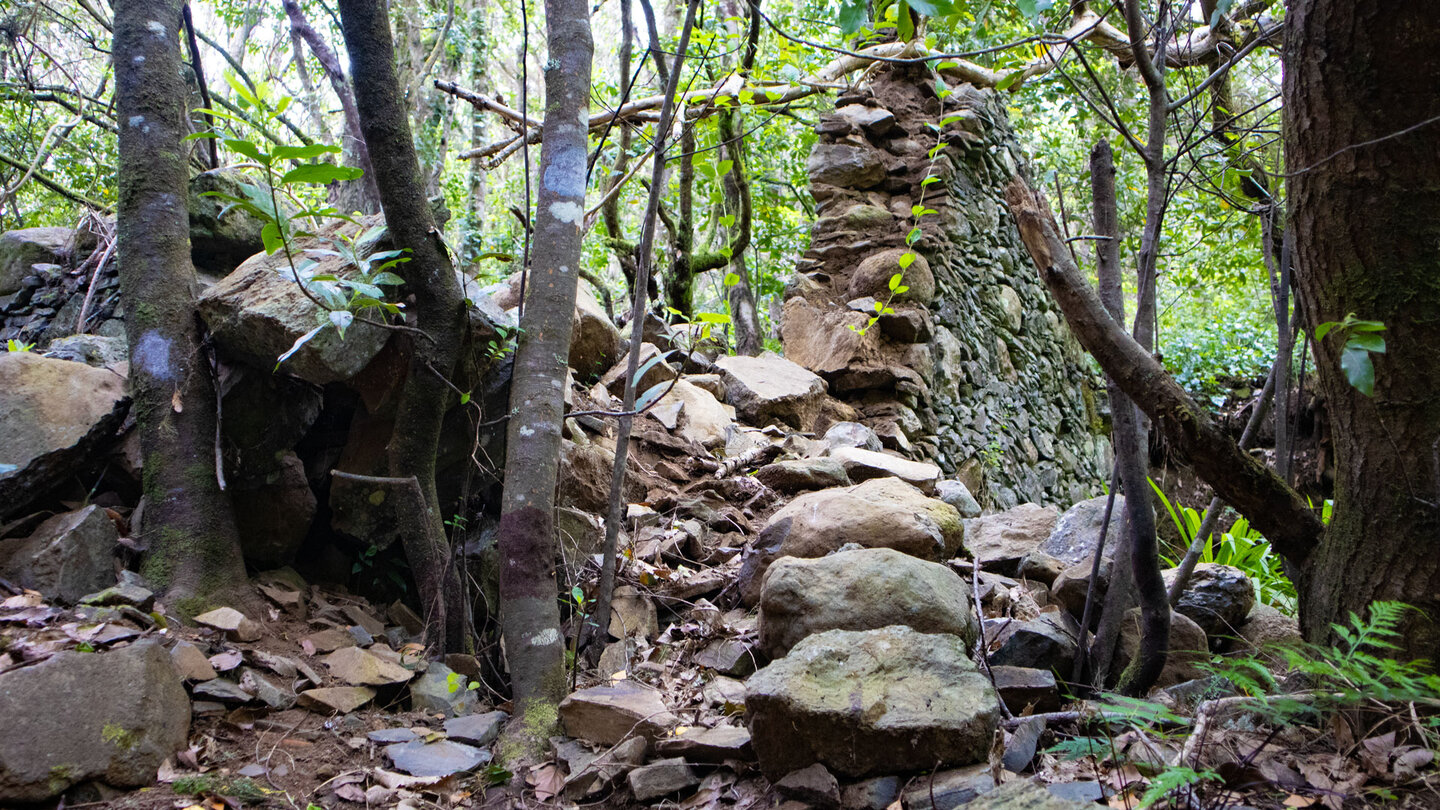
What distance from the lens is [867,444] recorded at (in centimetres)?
451

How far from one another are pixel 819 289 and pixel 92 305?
395cm

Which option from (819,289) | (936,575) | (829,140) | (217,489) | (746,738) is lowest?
(746,738)

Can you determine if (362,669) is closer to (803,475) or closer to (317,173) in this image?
(317,173)

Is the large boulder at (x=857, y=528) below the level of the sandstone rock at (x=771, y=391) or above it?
below

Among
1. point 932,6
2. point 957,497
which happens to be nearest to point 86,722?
point 932,6

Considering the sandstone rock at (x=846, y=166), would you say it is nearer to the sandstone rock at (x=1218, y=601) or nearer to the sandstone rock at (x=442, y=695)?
the sandstone rock at (x=1218, y=601)

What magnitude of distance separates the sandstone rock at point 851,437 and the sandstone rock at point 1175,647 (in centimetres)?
208

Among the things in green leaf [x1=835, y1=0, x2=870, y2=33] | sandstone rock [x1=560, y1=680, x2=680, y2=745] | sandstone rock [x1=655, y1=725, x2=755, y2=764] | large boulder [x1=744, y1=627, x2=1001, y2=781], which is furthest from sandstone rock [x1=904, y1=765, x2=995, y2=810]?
green leaf [x1=835, y1=0, x2=870, y2=33]

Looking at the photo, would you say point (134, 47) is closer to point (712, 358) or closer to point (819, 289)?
point (712, 358)

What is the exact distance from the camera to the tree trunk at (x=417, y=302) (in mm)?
2367

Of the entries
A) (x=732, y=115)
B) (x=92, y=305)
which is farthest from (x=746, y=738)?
(x=732, y=115)

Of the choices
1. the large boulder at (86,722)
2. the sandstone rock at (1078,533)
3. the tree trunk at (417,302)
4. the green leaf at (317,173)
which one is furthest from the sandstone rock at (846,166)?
the large boulder at (86,722)

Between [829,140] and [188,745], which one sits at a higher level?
[829,140]

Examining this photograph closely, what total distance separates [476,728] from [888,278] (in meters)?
4.02
